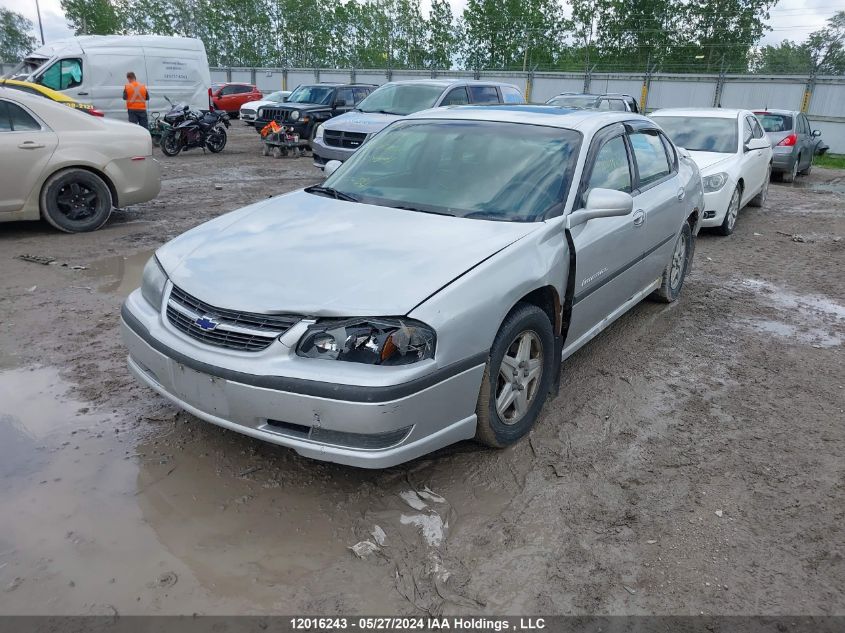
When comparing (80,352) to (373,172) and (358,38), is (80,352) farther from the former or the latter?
(358,38)

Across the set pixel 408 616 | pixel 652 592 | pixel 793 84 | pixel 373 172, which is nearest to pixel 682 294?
pixel 373 172

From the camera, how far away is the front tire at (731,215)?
885 cm

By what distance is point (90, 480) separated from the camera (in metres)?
3.17

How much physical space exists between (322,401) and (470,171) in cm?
192

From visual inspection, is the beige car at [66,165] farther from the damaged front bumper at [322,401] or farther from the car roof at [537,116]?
the damaged front bumper at [322,401]

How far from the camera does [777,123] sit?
49.0 ft

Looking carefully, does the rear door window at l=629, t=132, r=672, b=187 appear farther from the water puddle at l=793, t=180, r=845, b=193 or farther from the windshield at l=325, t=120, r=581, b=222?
the water puddle at l=793, t=180, r=845, b=193

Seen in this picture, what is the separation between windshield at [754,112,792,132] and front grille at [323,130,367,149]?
30.0 feet

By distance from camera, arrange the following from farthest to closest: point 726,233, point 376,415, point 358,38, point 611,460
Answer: point 358,38, point 726,233, point 611,460, point 376,415

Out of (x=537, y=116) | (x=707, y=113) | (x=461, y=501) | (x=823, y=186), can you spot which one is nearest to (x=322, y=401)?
(x=461, y=501)

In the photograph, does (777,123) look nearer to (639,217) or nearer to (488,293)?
(639,217)

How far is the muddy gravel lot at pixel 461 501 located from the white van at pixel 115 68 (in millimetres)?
14712

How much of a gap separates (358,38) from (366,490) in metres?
68.0

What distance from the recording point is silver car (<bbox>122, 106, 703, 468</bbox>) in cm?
281
